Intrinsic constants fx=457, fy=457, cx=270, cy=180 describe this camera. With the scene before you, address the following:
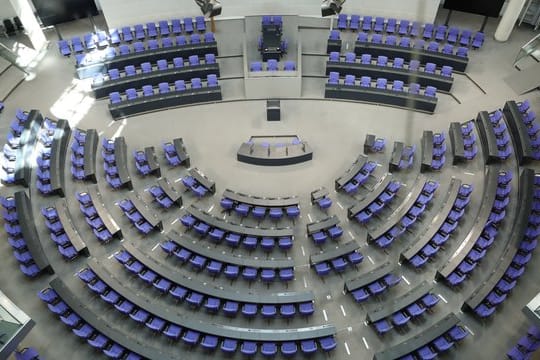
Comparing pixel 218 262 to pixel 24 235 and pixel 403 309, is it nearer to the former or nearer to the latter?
pixel 403 309

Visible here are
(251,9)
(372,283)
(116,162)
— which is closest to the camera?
(372,283)

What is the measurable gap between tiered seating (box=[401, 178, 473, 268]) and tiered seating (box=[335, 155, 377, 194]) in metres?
2.52

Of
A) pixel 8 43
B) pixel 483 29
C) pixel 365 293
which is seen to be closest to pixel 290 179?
pixel 365 293

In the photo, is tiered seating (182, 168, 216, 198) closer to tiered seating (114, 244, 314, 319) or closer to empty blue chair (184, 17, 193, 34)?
tiered seating (114, 244, 314, 319)

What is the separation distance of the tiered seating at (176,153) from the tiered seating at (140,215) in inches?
78.1

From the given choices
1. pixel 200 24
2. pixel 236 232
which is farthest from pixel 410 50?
pixel 236 232

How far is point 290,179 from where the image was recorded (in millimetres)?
15531

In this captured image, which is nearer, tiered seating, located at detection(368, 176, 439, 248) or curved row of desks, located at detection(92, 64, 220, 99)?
tiered seating, located at detection(368, 176, 439, 248)

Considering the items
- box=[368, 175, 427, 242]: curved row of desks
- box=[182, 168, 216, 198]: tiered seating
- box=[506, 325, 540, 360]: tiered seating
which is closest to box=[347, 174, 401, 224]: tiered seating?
box=[368, 175, 427, 242]: curved row of desks

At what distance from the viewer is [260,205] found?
1409 centimetres

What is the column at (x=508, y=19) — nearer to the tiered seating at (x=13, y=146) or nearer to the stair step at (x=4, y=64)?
the tiered seating at (x=13, y=146)

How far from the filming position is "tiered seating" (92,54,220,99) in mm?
17844

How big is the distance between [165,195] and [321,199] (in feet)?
16.3

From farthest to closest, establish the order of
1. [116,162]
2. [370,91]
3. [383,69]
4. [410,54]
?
[410,54] → [383,69] → [370,91] → [116,162]
